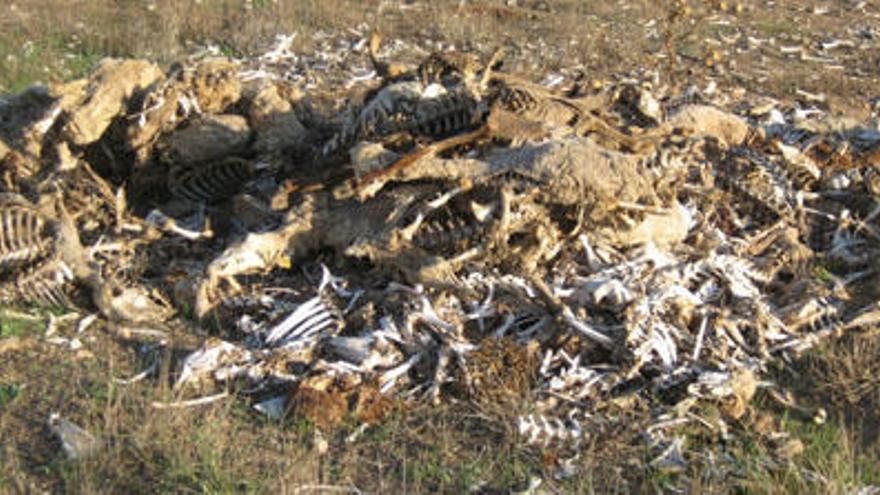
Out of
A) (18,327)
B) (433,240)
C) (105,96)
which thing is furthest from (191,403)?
(105,96)

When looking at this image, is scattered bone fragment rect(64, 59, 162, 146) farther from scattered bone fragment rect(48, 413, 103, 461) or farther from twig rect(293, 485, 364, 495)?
twig rect(293, 485, 364, 495)

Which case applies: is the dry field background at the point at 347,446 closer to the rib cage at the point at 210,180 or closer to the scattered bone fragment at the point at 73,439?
the scattered bone fragment at the point at 73,439

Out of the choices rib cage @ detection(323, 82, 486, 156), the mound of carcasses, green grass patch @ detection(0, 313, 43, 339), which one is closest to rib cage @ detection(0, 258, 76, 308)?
the mound of carcasses

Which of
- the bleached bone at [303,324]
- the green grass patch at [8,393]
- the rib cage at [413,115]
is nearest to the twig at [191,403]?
the bleached bone at [303,324]

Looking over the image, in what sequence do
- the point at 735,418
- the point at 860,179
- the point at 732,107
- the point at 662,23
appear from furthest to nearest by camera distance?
the point at 662,23, the point at 732,107, the point at 860,179, the point at 735,418

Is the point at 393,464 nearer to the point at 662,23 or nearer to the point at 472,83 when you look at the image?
the point at 472,83

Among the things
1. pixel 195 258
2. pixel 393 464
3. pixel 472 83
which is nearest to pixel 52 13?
pixel 195 258

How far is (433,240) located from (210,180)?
1570 mm

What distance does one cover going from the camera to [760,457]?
3.40 meters

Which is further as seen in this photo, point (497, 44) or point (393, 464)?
point (497, 44)

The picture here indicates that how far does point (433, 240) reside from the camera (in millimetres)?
4234

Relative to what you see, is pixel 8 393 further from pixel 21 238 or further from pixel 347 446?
pixel 347 446

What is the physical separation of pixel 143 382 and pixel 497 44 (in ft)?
21.8

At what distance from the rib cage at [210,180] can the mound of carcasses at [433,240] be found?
1 centimetres
